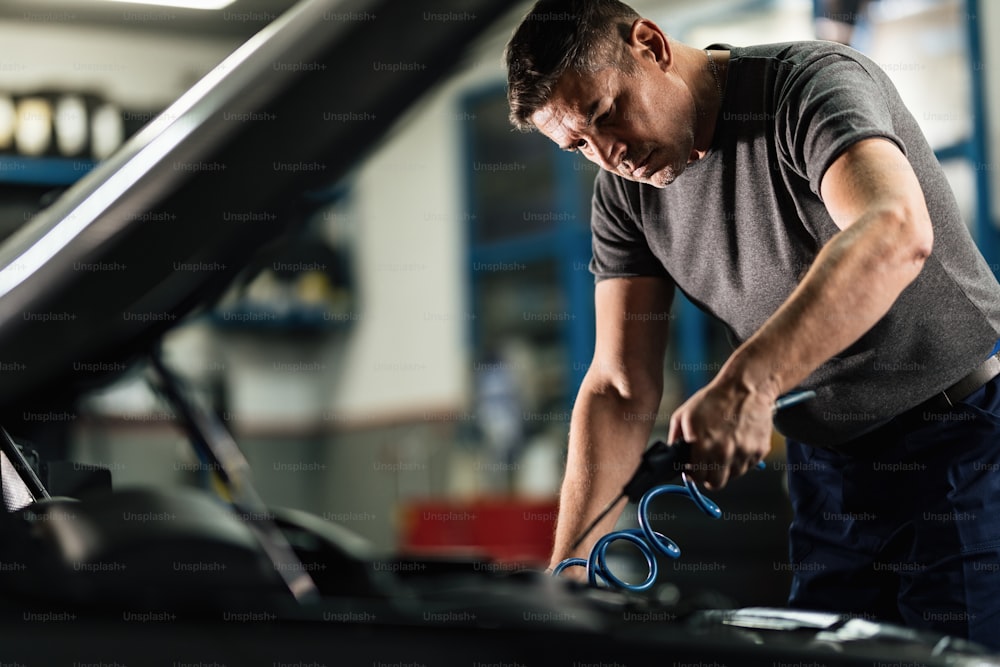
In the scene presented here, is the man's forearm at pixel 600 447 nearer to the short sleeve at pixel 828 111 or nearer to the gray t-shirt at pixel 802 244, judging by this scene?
the gray t-shirt at pixel 802 244

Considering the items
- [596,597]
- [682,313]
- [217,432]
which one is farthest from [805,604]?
[682,313]

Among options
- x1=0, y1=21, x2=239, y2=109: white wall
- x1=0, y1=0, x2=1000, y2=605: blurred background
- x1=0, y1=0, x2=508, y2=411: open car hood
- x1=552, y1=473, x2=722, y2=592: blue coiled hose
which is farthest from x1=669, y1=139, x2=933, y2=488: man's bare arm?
x1=0, y1=21, x2=239, y2=109: white wall

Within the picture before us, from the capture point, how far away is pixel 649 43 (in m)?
1.43

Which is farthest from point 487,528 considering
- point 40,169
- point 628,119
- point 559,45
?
point 559,45

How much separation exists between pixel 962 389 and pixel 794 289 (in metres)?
0.28

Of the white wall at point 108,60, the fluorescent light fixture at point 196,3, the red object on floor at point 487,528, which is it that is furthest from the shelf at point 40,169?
the red object on floor at point 487,528

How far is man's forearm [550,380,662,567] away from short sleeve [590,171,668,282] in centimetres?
19

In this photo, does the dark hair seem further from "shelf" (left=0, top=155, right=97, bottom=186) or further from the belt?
"shelf" (left=0, top=155, right=97, bottom=186)

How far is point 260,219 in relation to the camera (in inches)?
30.9

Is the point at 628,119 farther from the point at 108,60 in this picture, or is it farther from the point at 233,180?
the point at 108,60

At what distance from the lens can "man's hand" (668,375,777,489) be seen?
0.96m

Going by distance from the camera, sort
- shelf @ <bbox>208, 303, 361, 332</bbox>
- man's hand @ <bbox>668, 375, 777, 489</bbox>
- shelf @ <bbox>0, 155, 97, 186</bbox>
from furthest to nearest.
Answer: shelf @ <bbox>208, 303, 361, 332</bbox>, shelf @ <bbox>0, 155, 97, 186</bbox>, man's hand @ <bbox>668, 375, 777, 489</bbox>

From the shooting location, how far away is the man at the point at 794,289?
136 centimetres

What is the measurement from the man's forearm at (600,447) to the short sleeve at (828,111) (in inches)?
17.6
